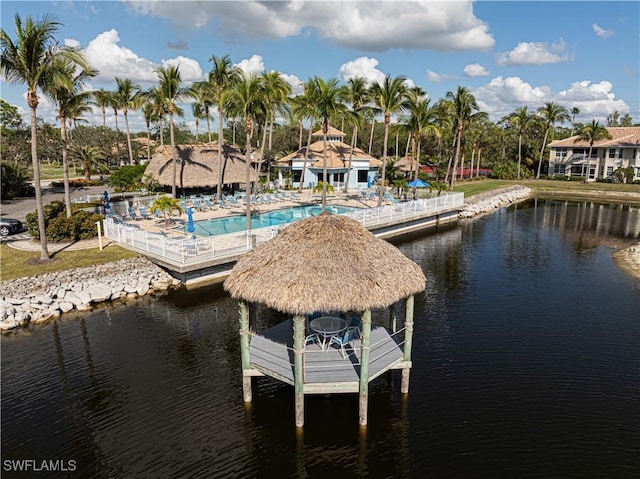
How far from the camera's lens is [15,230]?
2784 cm

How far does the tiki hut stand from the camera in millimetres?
11203

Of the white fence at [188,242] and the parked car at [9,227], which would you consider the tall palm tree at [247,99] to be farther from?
the parked car at [9,227]

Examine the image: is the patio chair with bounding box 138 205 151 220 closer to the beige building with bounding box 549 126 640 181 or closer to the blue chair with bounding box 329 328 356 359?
the blue chair with bounding box 329 328 356 359

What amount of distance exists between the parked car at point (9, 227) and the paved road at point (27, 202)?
54 cm

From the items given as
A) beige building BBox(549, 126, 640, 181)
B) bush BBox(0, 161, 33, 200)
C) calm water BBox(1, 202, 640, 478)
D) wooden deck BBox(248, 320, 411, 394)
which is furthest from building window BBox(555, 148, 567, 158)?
bush BBox(0, 161, 33, 200)

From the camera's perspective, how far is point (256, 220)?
33.7 m

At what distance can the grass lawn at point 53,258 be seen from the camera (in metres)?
20.5

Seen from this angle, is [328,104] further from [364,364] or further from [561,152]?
[561,152]

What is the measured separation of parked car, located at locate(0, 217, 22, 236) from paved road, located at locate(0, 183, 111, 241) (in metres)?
0.54

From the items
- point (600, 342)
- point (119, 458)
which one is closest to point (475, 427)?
point (600, 342)

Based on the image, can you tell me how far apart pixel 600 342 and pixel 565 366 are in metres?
2.94

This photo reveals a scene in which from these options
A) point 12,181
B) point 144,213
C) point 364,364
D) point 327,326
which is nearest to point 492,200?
point 144,213

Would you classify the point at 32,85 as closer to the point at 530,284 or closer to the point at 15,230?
the point at 15,230

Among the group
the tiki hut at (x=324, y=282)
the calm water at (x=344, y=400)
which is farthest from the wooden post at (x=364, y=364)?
the calm water at (x=344, y=400)
